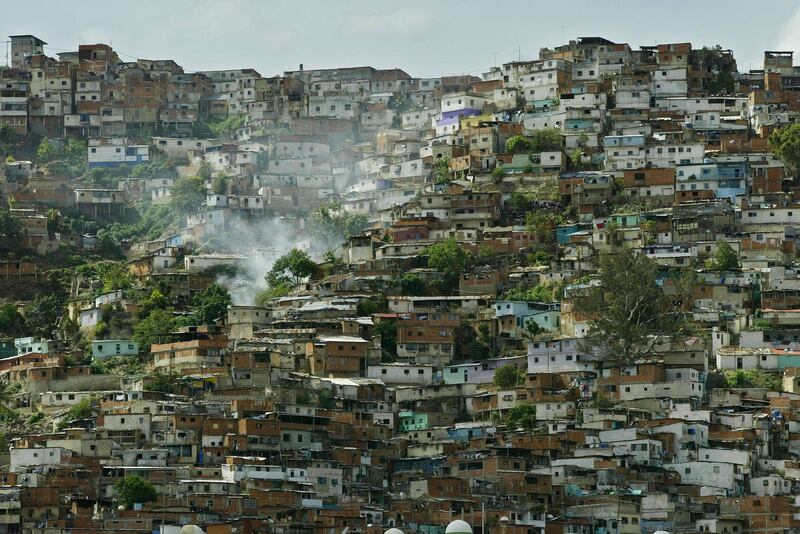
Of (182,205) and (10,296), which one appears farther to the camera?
(182,205)

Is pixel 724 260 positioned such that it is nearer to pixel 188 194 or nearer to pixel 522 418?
pixel 522 418

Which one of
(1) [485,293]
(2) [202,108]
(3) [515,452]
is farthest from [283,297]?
(2) [202,108]

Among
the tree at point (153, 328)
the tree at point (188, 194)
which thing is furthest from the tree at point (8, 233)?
the tree at point (153, 328)

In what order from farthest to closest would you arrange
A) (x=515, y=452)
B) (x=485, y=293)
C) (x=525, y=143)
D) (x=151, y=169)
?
(x=151, y=169)
(x=525, y=143)
(x=485, y=293)
(x=515, y=452)

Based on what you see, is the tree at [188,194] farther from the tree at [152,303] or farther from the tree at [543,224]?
the tree at [543,224]

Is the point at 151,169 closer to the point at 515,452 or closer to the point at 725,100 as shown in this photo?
the point at 725,100

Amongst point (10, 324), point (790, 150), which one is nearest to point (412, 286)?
point (10, 324)

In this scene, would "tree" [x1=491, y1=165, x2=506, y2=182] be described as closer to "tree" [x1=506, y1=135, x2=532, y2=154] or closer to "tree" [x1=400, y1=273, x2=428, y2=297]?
"tree" [x1=506, y1=135, x2=532, y2=154]

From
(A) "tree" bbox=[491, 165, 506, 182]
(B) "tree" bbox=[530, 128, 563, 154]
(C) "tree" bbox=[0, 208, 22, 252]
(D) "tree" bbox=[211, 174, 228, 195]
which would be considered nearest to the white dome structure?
(A) "tree" bbox=[491, 165, 506, 182]

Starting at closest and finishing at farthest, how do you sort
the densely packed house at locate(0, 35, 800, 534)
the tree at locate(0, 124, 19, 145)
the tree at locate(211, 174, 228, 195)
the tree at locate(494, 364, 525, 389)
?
the densely packed house at locate(0, 35, 800, 534) → the tree at locate(494, 364, 525, 389) → the tree at locate(211, 174, 228, 195) → the tree at locate(0, 124, 19, 145)
